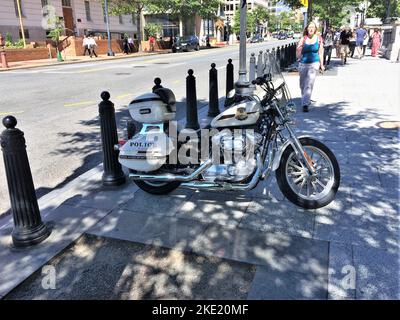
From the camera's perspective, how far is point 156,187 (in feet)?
14.2

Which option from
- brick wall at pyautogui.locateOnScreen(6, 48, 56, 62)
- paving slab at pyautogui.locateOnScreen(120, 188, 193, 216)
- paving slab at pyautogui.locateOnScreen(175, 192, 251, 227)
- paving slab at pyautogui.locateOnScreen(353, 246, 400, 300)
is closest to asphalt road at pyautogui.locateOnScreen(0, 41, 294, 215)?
paving slab at pyautogui.locateOnScreen(120, 188, 193, 216)

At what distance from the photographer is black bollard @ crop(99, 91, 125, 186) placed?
4383mm

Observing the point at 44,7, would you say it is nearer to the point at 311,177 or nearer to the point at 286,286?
the point at 311,177

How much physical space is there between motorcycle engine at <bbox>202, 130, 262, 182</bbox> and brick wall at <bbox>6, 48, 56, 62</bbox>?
27236mm

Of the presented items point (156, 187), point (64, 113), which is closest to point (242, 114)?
point (156, 187)

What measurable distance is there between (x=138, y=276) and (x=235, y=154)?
4.82ft

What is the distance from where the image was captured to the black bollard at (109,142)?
4383mm

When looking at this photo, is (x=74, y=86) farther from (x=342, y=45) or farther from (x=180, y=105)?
(x=342, y=45)

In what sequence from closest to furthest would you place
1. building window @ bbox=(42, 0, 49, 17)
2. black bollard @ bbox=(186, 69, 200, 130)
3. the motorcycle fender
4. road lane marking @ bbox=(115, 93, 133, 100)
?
the motorcycle fender
black bollard @ bbox=(186, 69, 200, 130)
road lane marking @ bbox=(115, 93, 133, 100)
building window @ bbox=(42, 0, 49, 17)

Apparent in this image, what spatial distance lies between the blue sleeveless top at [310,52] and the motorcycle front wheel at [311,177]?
4.69 m

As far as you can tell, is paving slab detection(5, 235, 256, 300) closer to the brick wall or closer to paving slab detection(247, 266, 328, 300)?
paving slab detection(247, 266, 328, 300)

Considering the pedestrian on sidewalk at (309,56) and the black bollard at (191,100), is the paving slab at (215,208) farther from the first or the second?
the pedestrian on sidewalk at (309,56)
